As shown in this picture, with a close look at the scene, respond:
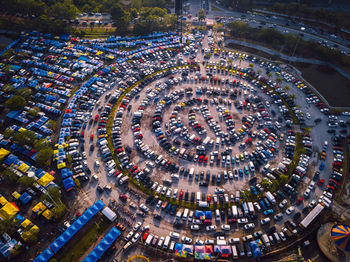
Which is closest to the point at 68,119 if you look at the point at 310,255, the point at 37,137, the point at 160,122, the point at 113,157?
the point at 37,137

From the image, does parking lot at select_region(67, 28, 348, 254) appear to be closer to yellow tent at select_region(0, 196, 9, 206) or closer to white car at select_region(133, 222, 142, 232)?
white car at select_region(133, 222, 142, 232)

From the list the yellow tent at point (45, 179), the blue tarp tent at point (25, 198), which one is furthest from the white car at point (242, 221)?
the blue tarp tent at point (25, 198)

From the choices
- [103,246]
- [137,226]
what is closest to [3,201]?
[103,246]

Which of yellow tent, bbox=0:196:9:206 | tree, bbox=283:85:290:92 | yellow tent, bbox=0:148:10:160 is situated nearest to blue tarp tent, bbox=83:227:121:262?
yellow tent, bbox=0:196:9:206

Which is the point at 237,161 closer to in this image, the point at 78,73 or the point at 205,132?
the point at 205,132

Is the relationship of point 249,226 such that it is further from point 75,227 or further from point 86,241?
point 75,227
